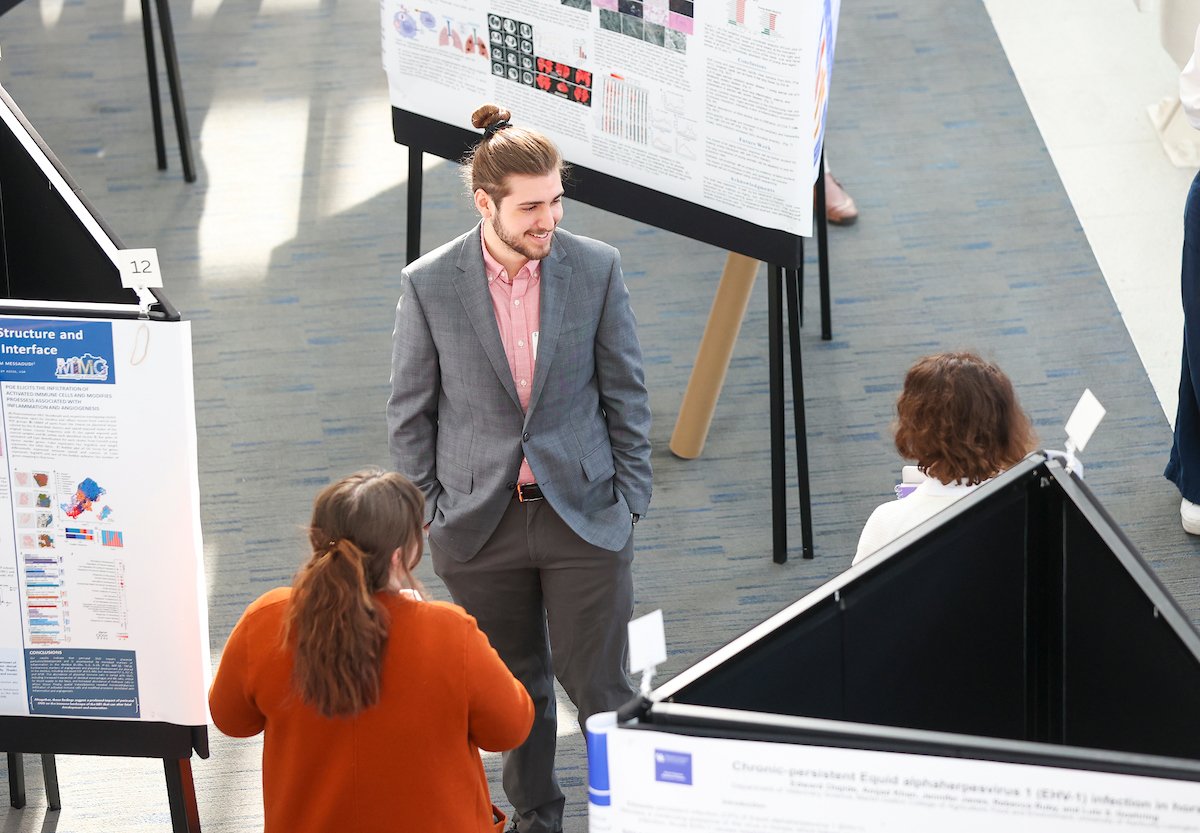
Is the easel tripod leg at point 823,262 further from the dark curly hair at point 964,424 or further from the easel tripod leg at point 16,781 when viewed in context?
the easel tripod leg at point 16,781

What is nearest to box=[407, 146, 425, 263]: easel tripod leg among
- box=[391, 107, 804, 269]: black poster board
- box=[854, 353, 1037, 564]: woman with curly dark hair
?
box=[391, 107, 804, 269]: black poster board

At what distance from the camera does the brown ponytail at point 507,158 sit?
2.67m

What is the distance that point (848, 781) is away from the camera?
152 centimetres

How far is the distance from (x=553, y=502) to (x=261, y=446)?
5.93 feet

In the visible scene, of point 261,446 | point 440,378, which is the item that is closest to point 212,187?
point 261,446

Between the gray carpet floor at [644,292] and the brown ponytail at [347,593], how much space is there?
124cm

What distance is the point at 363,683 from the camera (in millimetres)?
2111

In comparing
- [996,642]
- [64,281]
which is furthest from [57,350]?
[996,642]

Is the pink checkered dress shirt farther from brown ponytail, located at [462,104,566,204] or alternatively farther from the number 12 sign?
the number 12 sign

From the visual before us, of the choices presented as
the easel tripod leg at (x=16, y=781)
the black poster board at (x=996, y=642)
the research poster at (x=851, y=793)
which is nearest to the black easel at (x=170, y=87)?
the easel tripod leg at (x=16, y=781)

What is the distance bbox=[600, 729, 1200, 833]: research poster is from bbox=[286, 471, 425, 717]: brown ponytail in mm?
618

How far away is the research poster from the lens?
1474mm

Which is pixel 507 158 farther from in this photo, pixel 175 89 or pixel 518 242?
pixel 175 89

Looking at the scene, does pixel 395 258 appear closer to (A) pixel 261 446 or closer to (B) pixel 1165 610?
(A) pixel 261 446
